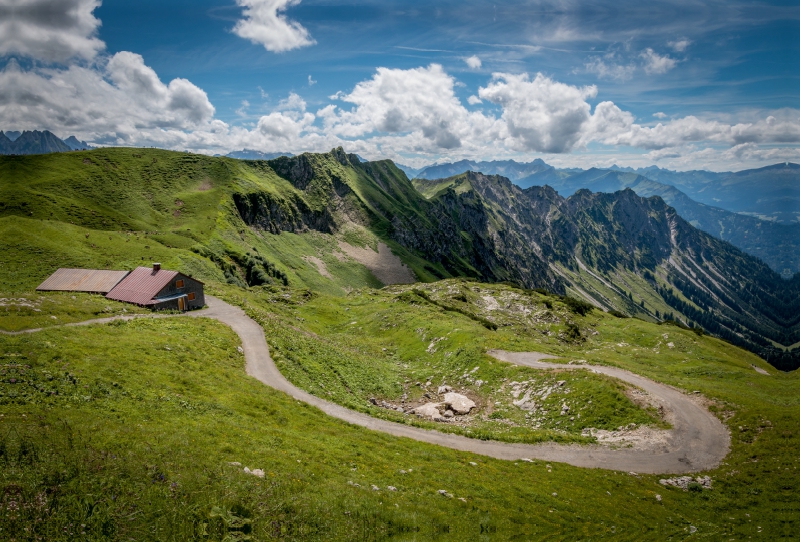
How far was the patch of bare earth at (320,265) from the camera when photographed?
166 m

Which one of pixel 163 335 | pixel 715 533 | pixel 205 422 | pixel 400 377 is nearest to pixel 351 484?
pixel 205 422

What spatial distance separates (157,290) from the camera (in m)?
50.5

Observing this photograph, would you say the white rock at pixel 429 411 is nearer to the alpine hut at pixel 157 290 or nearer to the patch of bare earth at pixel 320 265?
the alpine hut at pixel 157 290

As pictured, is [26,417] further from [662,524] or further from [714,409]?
[714,409]

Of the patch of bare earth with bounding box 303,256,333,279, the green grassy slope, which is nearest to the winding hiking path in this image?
the green grassy slope

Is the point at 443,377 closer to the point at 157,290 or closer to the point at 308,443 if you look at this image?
the point at 308,443

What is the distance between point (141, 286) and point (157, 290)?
3502mm

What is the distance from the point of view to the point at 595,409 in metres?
35.2

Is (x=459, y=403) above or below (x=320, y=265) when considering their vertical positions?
below

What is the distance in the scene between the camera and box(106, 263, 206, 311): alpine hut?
50.1m

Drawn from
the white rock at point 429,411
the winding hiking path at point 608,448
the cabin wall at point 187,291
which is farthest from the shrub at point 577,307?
the cabin wall at point 187,291

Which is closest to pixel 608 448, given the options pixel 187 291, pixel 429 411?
pixel 429 411

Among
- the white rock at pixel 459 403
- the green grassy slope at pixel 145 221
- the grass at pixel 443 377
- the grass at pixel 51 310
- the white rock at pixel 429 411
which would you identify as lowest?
the white rock at pixel 429 411

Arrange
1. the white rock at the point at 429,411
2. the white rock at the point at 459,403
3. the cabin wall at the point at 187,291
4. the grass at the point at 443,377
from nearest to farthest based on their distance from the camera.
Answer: the grass at the point at 443,377, the white rock at the point at 429,411, the white rock at the point at 459,403, the cabin wall at the point at 187,291
